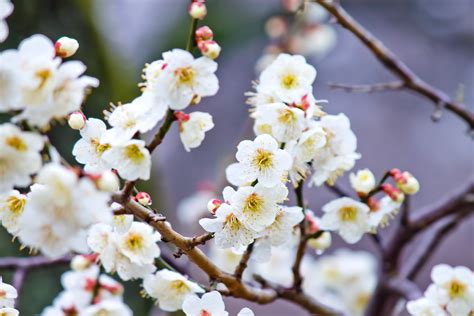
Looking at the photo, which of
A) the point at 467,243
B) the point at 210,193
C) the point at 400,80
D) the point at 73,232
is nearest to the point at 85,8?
the point at 210,193

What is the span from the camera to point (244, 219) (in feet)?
2.24

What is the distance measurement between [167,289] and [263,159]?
201mm

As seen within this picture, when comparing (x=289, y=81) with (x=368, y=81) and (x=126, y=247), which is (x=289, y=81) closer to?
(x=126, y=247)

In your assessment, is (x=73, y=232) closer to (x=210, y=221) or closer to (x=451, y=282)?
(x=210, y=221)

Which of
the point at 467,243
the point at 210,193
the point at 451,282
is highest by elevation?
the point at 451,282

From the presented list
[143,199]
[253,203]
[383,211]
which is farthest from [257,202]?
[383,211]

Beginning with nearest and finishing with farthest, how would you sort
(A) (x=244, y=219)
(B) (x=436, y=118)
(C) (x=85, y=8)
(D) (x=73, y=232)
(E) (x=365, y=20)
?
(D) (x=73, y=232) → (A) (x=244, y=219) → (B) (x=436, y=118) → (C) (x=85, y=8) → (E) (x=365, y=20)

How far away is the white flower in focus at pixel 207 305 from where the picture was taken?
0.71 m

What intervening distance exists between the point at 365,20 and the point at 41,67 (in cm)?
494

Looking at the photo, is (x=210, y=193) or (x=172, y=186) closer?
(x=210, y=193)

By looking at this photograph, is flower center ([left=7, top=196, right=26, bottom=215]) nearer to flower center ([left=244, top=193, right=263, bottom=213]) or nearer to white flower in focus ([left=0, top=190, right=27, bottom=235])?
white flower in focus ([left=0, top=190, right=27, bottom=235])

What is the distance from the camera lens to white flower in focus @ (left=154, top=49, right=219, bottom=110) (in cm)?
60

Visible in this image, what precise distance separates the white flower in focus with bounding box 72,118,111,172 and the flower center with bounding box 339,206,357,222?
0.31 m

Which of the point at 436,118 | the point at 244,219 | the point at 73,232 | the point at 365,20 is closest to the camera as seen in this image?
the point at 73,232
